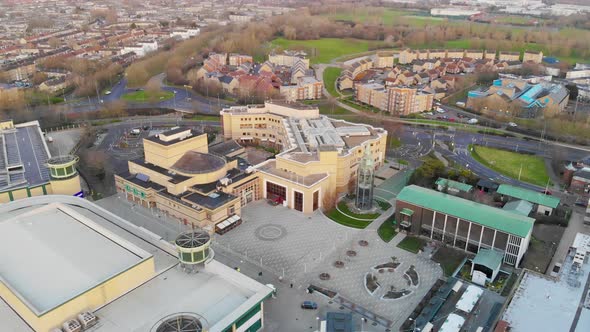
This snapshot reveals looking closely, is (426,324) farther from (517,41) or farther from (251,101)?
(517,41)

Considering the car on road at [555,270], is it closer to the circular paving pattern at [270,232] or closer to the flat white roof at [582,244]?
the flat white roof at [582,244]

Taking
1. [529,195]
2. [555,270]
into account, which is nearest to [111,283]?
[555,270]

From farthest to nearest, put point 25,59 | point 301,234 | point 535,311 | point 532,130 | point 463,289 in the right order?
point 25,59
point 532,130
point 301,234
point 463,289
point 535,311

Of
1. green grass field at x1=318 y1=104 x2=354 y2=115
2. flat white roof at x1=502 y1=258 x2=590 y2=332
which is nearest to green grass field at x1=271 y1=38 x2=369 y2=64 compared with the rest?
green grass field at x1=318 y1=104 x2=354 y2=115

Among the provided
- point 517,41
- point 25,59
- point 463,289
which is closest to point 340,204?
point 463,289

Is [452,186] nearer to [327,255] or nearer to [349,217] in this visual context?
[349,217]
